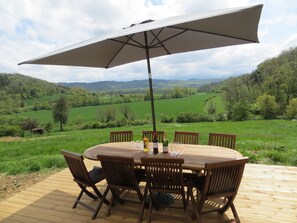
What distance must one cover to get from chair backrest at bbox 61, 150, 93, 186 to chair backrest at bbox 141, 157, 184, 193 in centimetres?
80

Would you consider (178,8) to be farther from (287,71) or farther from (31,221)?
(287,71)

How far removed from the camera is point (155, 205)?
2.97 metres

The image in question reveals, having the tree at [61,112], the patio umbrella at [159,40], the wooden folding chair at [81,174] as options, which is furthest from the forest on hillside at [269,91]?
the wooden folding chair at [81,174]

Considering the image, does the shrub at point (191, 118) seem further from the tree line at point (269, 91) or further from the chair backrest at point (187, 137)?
the chair backrest at point (187, 137)

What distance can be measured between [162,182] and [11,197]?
2.64 m

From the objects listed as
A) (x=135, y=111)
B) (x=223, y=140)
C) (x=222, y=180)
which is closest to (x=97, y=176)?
(x=222, y=180)

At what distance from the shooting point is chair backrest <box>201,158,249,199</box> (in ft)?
7.62

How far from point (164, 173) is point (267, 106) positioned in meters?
26.0

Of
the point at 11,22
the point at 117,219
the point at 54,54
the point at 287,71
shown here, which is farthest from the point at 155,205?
the point at 287,71

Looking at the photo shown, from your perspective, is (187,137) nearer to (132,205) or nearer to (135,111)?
(132,205)

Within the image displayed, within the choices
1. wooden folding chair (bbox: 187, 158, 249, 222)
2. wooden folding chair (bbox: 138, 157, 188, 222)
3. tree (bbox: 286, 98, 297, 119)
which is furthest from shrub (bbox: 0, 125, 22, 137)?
tree (bbox: 286, 98, 297, 119)

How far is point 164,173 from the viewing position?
97.6 inches

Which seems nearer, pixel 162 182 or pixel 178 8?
pixel 162 182

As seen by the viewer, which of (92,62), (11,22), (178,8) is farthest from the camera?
(11,22)
